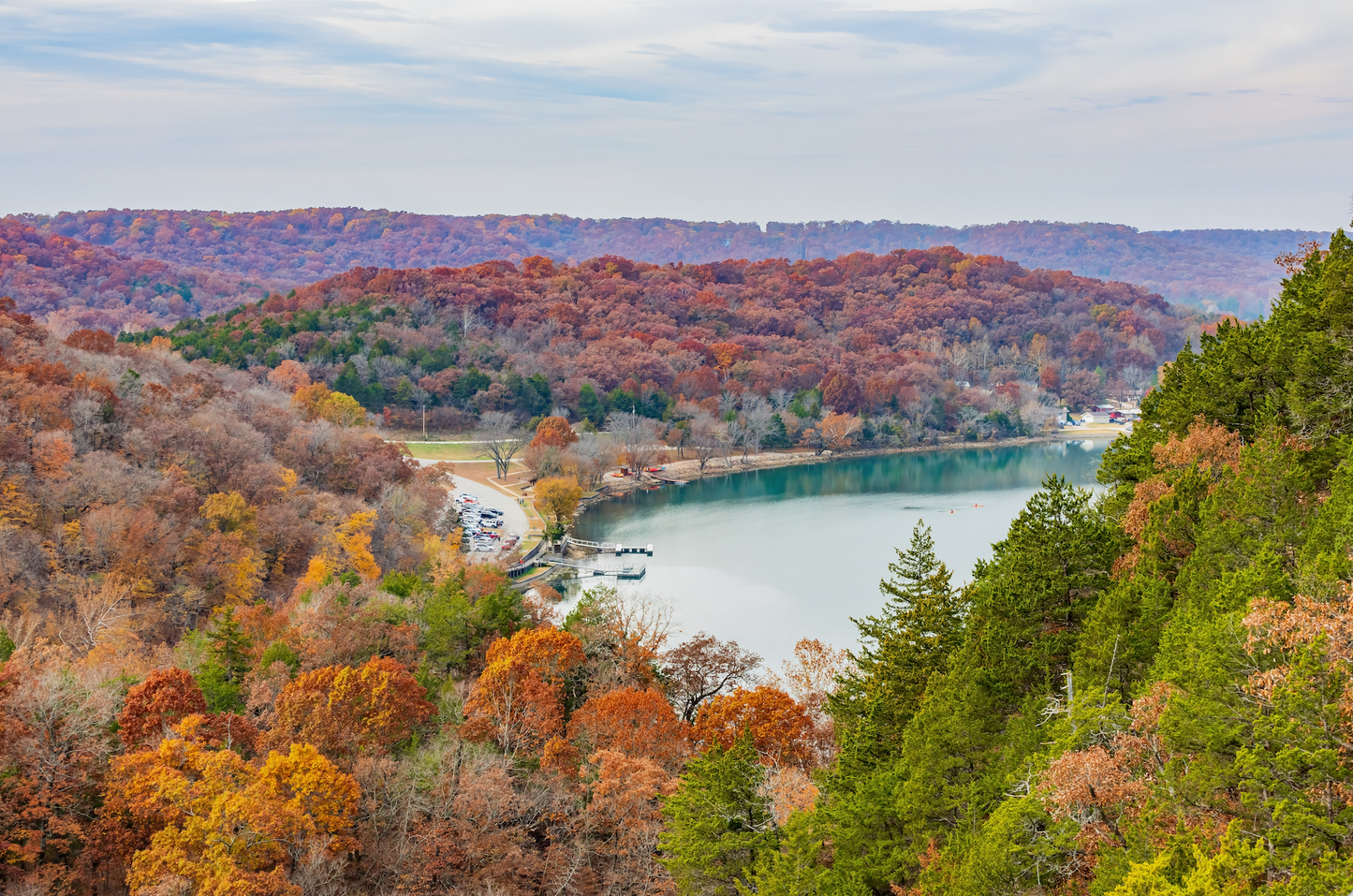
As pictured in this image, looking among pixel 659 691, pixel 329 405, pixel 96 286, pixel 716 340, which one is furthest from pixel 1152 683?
pixel 96 286

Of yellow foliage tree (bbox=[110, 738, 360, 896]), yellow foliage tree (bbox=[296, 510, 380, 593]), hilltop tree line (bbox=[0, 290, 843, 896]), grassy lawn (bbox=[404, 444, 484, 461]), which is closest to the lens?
yellow foliage tree (bbox=[110, 738, 360, 896])

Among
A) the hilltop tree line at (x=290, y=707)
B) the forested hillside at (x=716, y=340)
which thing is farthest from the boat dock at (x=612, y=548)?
the forested hillside at (x=716, y=340)

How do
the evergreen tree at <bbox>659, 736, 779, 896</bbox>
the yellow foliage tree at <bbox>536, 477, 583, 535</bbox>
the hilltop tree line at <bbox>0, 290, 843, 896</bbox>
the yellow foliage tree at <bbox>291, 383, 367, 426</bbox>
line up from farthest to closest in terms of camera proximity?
the yellow foliage tree at <bbox>291, 383, 367, 426</bbox> → the yellow foliage tree at <bbox>536, 477, 583, 535</bbox> → the hilltop tree line at <bbox>0, 290, 843, 896</bbox> → the evergreen tree at <bbox>659, 736, 779, 896</bbox>

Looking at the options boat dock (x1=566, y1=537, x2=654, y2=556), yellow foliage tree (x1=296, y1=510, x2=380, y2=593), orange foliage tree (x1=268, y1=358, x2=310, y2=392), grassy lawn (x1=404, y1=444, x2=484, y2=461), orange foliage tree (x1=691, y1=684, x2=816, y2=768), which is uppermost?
orange foliage tree (x1=268, y1=358, x2=310, y2=392)

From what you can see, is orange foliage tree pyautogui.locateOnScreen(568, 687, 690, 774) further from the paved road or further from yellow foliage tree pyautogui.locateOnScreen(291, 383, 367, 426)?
yellow foliage tree pyautogui.locateOnScreen(291, 383, 367, 426)

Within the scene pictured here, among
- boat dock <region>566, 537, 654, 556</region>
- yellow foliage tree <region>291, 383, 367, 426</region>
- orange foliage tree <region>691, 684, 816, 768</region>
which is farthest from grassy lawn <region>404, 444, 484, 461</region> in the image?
orange foliage tree <region>691, 684, 816, 768</region>

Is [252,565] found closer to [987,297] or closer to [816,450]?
[816,450]

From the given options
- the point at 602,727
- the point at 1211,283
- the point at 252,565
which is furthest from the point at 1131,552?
the point at 1211,283
